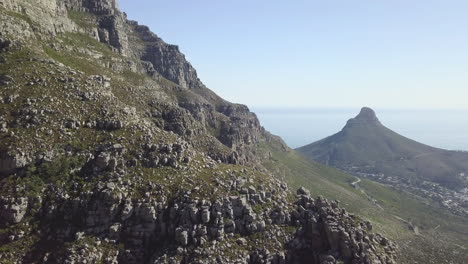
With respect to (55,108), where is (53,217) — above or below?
below

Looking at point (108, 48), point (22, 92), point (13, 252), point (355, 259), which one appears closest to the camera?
point (13, 252)

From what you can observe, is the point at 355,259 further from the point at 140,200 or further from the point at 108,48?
the point at 108,48

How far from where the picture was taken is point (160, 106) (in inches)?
4523

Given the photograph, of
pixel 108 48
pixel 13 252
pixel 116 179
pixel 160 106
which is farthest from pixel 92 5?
pixel 13 252

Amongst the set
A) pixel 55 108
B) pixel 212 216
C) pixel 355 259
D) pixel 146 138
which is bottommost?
pixel 355 259

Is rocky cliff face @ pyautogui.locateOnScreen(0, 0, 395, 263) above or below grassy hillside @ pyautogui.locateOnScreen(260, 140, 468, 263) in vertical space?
above

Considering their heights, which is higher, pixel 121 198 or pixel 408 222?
pixel 121 198

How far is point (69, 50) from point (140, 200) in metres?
73.2

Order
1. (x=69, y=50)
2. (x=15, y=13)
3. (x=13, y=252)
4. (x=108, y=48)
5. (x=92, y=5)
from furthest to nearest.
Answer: (x=92, y=5)
(x=108, y=48)
(x=69, y=50)
(x=15, y=13)
(x=13, y=252)

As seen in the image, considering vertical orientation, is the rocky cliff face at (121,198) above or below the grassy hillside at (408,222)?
above

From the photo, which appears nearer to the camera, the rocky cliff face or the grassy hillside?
the rocky cliff face

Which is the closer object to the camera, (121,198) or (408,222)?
(121,198)

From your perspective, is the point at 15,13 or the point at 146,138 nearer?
the point at 146,138

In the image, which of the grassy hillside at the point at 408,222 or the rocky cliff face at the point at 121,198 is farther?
the grassy hillside at the point at 408,222
